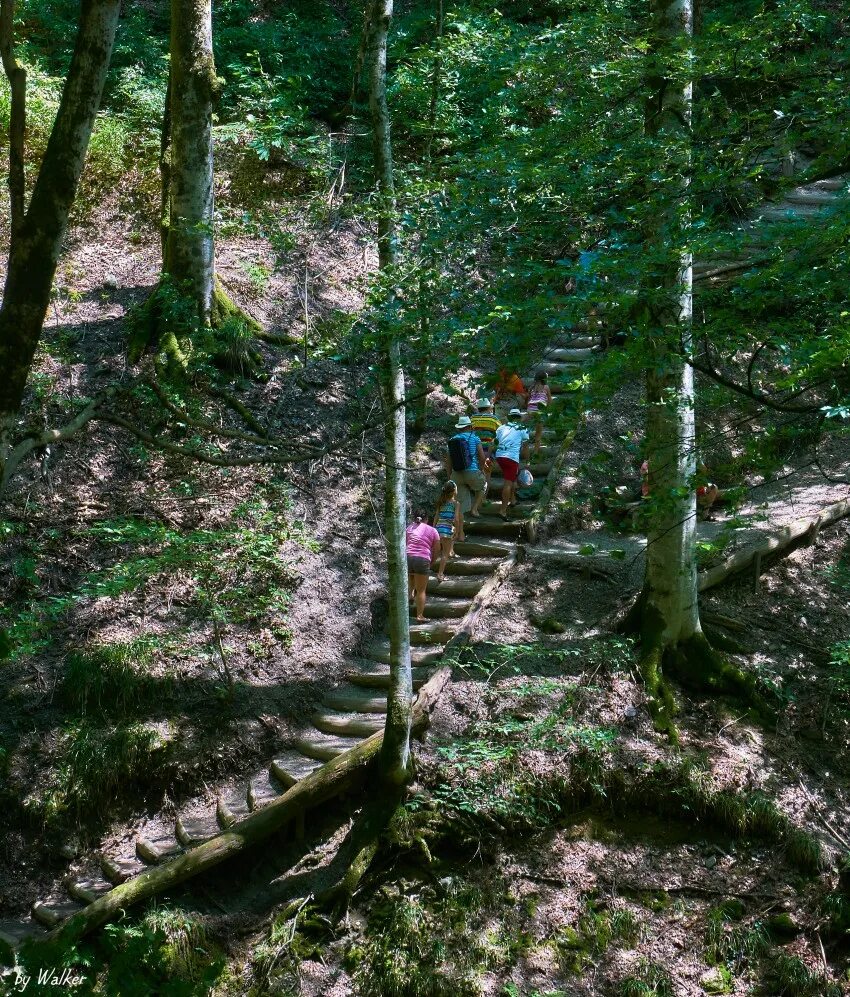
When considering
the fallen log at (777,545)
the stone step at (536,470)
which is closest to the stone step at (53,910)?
the fallen log at (777,545)

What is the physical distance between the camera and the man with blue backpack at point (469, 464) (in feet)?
39.0

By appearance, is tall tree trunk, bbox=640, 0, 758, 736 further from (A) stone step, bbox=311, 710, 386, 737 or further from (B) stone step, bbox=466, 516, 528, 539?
(A) stone step, bbox=311, 710, 386, 737

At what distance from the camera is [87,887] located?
8336 mm

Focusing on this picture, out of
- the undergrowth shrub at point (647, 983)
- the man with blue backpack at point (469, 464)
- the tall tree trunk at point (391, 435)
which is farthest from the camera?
the man with blue backpack at point (469, 464)

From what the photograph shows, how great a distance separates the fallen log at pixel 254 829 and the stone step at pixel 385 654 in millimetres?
853

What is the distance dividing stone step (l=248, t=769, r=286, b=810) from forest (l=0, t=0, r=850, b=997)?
0.28 feet

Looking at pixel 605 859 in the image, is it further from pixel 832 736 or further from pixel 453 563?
pixel 453 563

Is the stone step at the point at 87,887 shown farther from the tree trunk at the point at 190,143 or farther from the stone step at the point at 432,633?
the tree trunk at the point at 190,143

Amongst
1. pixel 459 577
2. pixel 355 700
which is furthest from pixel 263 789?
pixel 459 577

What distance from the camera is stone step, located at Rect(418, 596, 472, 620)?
427 inches

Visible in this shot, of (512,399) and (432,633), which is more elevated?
(512,399)

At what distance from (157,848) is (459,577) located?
4.69 m
